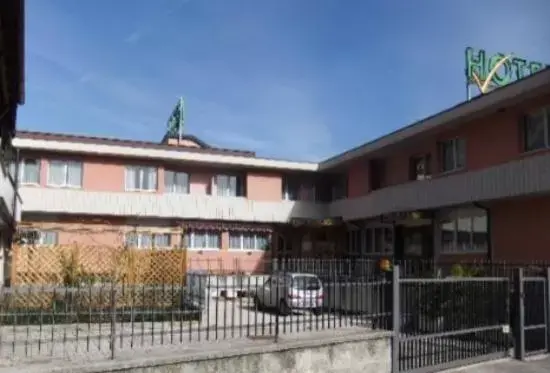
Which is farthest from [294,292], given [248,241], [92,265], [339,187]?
[339,187]

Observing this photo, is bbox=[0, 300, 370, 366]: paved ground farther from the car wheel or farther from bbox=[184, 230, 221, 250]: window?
bbox=[184, 230, 221, 250]: window

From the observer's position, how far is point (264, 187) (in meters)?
34.7

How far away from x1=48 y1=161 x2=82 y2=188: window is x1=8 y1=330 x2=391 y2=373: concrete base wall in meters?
22.6

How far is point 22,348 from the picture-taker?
10.3 m

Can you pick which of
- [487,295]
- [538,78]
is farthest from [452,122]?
[487,295]

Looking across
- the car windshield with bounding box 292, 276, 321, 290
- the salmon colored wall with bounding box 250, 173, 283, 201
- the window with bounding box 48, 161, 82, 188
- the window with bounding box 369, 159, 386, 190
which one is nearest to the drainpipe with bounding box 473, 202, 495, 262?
the window with bounding box 369, 159, 386, 190

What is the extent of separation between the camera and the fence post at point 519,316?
1285 centimetres

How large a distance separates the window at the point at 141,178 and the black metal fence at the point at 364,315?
18.1 metres

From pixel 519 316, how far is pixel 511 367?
134 centimetres

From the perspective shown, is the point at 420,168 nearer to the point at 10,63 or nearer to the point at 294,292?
the point at 294,292

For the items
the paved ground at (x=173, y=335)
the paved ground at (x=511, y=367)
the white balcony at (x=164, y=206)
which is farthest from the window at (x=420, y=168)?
the paved ground at (x=173, y=335)

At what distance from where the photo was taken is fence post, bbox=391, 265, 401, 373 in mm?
10773

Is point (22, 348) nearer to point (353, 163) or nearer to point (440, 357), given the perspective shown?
point (440, 357)

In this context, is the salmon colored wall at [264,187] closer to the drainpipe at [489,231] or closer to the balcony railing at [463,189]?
the balcony railing at [463,189]
